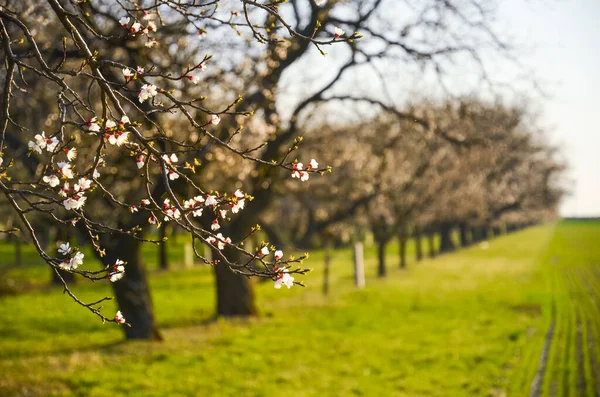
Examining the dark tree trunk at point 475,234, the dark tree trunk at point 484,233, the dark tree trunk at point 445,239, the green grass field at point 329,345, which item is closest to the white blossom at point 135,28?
the green grass field at point 329,345

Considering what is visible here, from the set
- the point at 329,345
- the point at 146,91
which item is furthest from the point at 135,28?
the point at 329,345

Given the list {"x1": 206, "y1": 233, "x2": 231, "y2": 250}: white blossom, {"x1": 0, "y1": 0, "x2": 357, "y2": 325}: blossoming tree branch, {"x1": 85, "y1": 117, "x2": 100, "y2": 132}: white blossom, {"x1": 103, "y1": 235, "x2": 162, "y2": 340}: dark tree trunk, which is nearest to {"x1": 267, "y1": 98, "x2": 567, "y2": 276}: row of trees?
{"x1": 0, "y1": 0, "x2": 357, "y2": 325}: blossoming tree branch

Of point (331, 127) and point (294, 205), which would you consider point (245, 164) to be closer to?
point (331, 127)

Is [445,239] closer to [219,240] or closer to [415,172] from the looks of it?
[415,172]

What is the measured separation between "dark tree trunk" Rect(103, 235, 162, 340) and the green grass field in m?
0.45

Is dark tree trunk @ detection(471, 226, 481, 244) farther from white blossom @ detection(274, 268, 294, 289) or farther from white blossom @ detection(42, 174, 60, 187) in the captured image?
white blossom @ detection(42, 174, 60, 187)

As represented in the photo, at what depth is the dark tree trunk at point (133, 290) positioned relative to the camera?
11141 mm

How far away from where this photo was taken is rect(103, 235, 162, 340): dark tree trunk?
11141 mm

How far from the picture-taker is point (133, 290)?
1130 centimetres

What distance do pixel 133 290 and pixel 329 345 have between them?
4441 millimetres

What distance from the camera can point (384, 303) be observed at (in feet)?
59.7

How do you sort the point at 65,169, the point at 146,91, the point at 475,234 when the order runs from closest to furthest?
the point at 65,169 → the point at 146,91 → the point at 475,234

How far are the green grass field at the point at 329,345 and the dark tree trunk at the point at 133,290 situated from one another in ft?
1.48

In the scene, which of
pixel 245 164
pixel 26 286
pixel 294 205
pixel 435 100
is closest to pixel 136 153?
pixel 245 164
